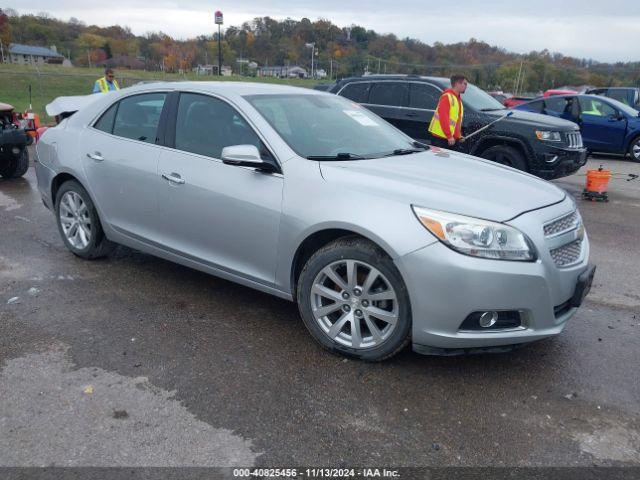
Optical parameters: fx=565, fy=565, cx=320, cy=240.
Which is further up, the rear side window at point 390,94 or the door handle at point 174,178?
the rear side window at point 390,94

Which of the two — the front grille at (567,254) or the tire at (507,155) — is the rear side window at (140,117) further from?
the tire at (507,155)

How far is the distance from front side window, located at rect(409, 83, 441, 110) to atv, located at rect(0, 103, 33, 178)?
6.31 m

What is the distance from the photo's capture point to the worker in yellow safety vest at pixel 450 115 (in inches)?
310

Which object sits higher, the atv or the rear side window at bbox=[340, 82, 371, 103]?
the rear side window at bbox=[340, 82, 371, 103]

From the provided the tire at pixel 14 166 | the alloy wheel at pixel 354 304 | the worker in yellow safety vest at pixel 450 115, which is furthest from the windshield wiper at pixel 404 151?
the tire at pixel 14 166

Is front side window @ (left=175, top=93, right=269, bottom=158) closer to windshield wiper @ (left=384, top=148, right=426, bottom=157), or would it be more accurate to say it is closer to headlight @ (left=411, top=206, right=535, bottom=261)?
windshield wiper @ (left=384, top=148, right=426, bottom=157)

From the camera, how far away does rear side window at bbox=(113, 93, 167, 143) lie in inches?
176

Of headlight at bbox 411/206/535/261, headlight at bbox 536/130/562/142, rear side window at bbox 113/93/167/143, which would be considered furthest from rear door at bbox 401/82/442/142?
headlight at bbox 411/206/535/261

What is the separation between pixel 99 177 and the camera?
4723 mm

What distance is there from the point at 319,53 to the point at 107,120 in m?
56.7

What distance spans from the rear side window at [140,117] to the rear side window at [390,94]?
19.7ft

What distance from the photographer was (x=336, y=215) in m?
3.33

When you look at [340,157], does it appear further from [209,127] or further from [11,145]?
[11,145]

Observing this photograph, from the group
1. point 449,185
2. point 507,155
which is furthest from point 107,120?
point 507,155
